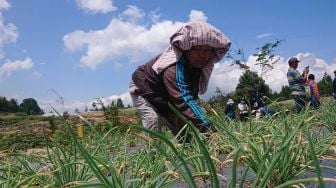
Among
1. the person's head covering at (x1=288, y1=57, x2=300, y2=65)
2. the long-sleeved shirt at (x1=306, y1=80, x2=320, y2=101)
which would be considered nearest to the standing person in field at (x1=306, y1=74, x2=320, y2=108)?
the long-sleeved shirt at (x1=306, y1=80, x2=320, y2=101)

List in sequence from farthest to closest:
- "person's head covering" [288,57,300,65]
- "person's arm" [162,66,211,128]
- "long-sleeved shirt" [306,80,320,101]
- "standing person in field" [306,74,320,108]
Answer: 1. "long-sleeved shirt" [306,80,320,101]
2. "standing person in field" [306,74,320,108]
3. "person's head covering" [288,57,300,65]
4. "person's arm" [162,66,211,128]

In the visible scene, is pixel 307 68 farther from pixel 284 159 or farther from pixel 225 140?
pixel 284 159

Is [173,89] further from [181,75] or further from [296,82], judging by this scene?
[296,82]

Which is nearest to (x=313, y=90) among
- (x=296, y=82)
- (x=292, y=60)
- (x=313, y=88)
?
(x=313, y=88)

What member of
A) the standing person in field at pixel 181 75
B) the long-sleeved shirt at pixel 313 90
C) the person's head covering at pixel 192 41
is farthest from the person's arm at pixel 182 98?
the long-sleeved shirt at pixel 313 90

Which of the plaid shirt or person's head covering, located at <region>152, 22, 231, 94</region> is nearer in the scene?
person's head covering, located at <region>152, 22, 231, 94</region>

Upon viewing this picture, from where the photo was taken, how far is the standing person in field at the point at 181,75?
2.96 metres

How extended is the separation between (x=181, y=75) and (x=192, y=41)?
242 millimetres

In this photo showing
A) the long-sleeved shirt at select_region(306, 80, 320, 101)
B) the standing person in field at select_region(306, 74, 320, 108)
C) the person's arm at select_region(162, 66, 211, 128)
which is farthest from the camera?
the long-sleeved shirt at select_region(306, 80, 320, 101)

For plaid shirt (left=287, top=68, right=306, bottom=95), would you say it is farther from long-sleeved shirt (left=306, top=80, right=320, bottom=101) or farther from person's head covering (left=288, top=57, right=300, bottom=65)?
long-sleeved shirt (left=306, top=80, right=320, bottom=101)

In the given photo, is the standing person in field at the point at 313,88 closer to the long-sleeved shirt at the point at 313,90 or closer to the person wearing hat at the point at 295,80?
the long-sleeved shirt at the point at 313,90

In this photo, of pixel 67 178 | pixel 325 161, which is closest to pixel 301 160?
pixel 325 161

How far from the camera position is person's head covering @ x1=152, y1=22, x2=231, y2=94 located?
2979 millimetres

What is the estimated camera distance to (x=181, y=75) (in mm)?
3029
